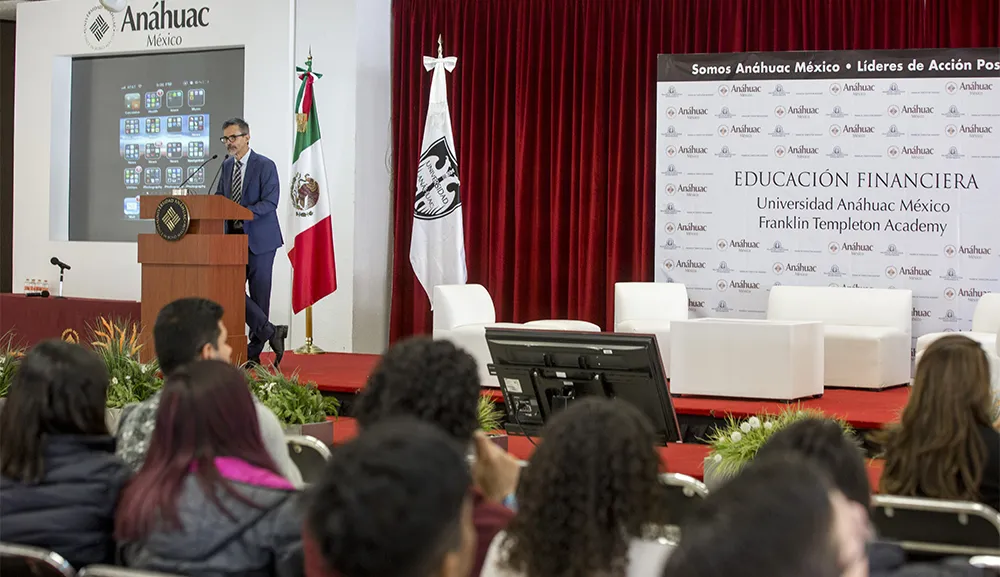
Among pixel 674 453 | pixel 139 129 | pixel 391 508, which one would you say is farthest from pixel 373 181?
pixel 391 508

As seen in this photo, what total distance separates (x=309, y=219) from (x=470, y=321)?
1.91m

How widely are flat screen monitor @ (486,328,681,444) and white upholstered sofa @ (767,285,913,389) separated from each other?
10.7 feet

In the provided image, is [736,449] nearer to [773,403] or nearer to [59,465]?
[59,465]

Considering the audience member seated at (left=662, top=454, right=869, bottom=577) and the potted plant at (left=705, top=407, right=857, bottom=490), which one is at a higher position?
the audience member seated at (left=662, top=454, right=869, bottom=577)

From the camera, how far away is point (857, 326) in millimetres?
7160

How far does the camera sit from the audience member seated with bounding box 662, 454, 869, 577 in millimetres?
1074

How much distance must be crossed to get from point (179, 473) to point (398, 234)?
7.32 meters

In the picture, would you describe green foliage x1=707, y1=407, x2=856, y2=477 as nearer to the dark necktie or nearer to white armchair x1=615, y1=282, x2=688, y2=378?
white armchair x1=615, y1=282, x2=688, y2=378

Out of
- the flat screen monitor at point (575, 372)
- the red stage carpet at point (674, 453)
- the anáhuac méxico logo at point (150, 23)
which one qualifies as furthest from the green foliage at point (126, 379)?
the anáhuac méxico logo at point (150, 23)

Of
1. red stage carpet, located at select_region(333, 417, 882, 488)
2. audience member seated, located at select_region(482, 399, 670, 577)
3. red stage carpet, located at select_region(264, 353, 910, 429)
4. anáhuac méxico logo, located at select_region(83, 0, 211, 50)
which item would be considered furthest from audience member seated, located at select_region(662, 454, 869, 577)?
anáhuac méxico logo, located at select_region(83, 0, 211, 50)

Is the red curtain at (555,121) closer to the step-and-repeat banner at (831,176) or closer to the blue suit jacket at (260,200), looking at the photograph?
the step-and-repeat banner at (831,176)

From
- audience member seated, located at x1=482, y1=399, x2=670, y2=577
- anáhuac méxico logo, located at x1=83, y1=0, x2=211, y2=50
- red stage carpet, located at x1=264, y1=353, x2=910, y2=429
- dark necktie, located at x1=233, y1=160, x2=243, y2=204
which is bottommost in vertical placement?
A: red stage carpet, located at x1=264, y1=353, x2=910, y2=429

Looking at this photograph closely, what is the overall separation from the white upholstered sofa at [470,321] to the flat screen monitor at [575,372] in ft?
9.72

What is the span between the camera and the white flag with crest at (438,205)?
8.64 metres
